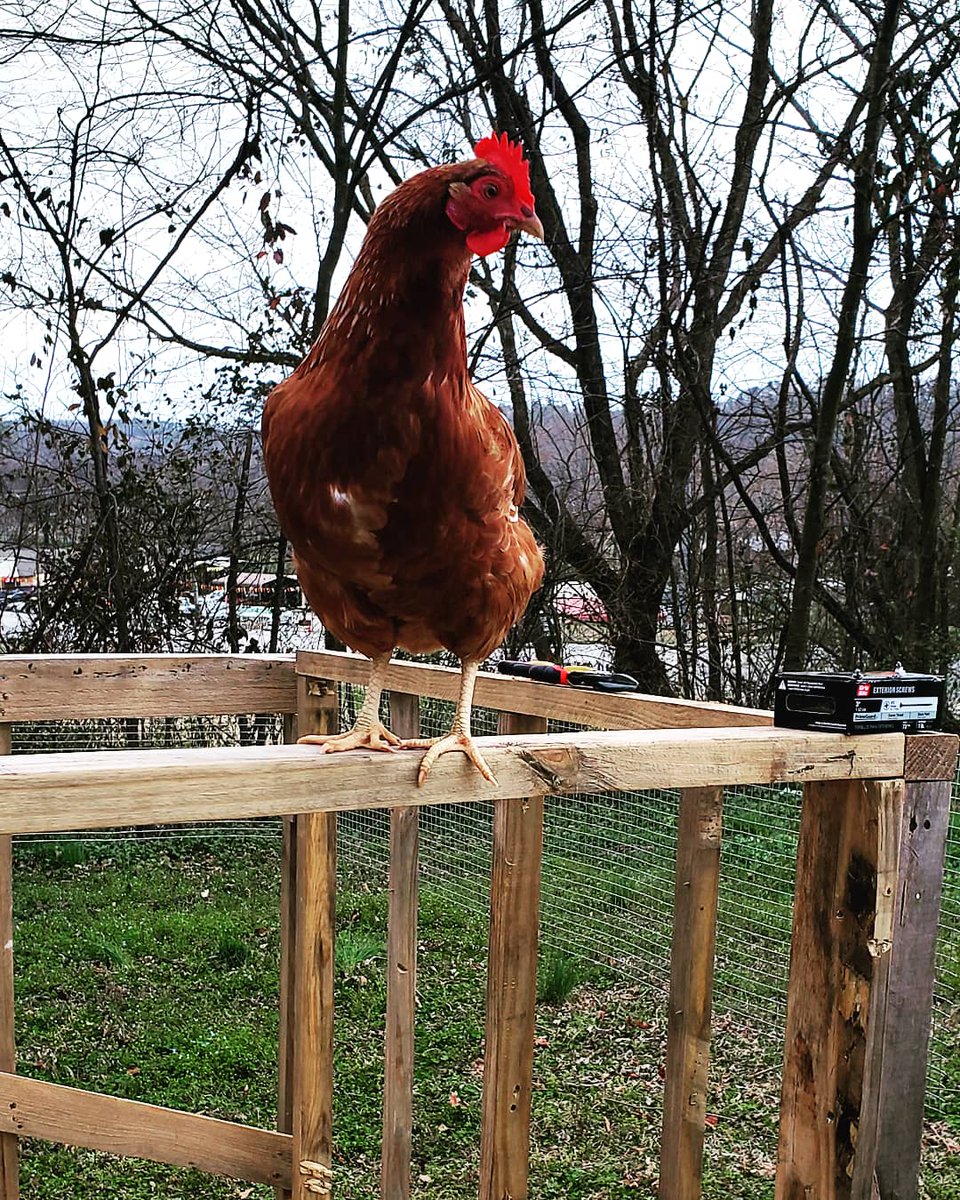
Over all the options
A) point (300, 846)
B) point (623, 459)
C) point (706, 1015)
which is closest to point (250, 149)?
point (623, 459)

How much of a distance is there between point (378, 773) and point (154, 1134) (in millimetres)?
1226

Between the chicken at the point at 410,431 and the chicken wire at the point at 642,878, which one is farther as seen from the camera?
the chicken wire at the point at 642,878

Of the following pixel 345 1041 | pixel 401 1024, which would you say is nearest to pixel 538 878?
pixel 401 1024

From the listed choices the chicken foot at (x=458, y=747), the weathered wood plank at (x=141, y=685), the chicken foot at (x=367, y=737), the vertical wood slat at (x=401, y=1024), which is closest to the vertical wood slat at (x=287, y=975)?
the weathered wood plank at (x=141, y=685)

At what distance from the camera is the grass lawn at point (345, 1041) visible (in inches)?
83.8

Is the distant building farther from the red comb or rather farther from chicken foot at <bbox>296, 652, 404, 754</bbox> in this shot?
the red comb

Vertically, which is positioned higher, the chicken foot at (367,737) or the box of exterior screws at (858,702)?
the box of exterior screws at (858,702)

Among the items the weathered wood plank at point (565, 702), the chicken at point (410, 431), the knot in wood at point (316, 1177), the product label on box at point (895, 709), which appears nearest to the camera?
the chicken at point (410, 431)

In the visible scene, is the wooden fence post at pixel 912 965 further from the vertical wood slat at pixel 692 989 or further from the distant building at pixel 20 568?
the distant building at pixel 20 568

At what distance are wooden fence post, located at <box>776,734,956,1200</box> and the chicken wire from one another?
0.96m

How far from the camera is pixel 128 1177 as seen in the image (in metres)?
2.12

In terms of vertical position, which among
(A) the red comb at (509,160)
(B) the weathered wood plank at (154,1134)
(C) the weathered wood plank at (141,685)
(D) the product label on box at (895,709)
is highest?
(A) the red comb at (509,160)

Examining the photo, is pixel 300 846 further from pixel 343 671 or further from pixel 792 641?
pixel 792 641

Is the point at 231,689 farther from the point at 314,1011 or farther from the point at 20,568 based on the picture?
the point at 20,568
